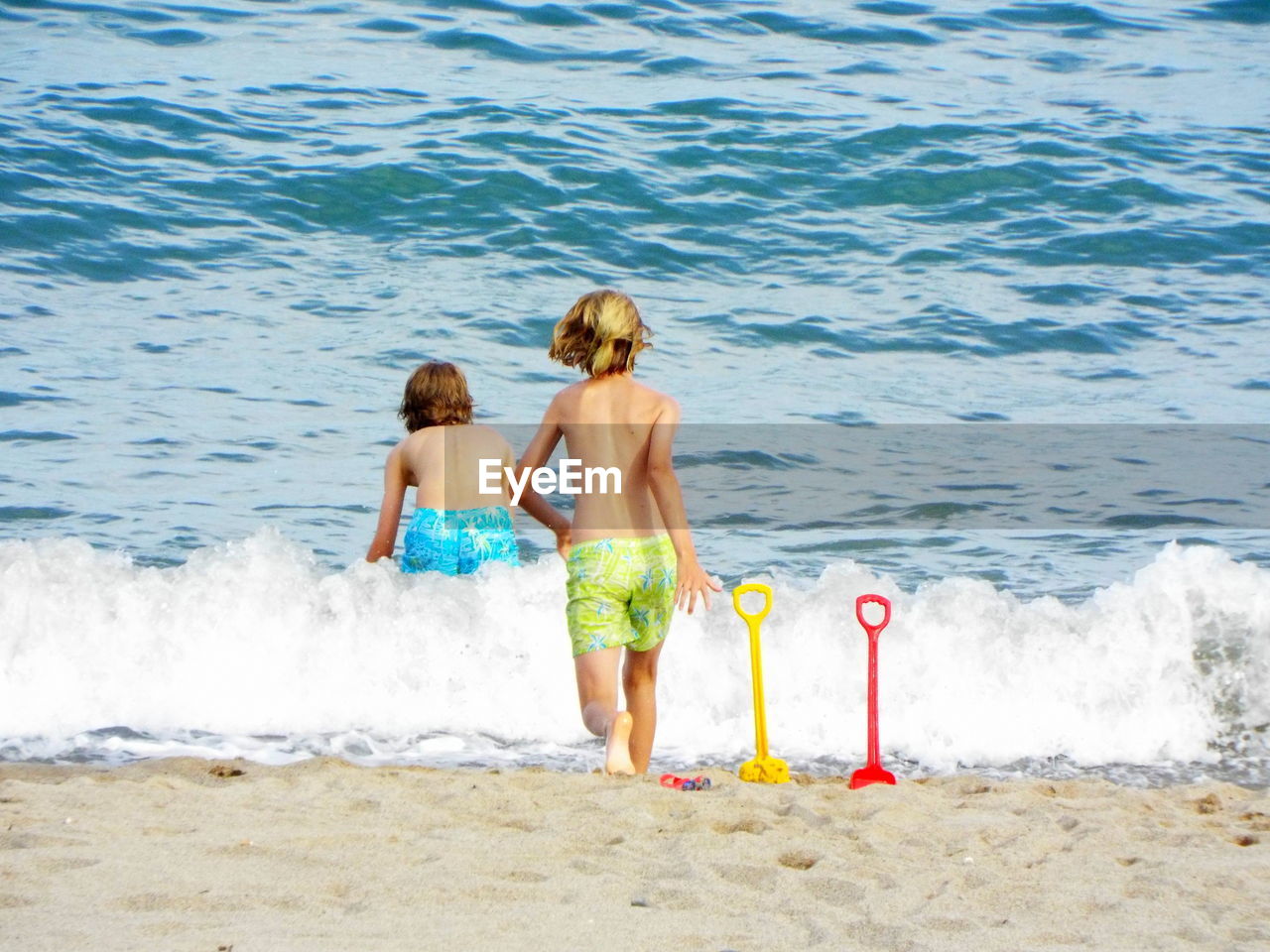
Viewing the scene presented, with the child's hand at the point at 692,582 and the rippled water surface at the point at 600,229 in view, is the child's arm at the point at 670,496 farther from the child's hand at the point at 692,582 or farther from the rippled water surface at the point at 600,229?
the rippled water surface at the point at 600,229

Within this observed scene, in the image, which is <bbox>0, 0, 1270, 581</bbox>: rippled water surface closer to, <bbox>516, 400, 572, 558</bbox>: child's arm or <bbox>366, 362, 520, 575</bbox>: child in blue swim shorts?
<bbox>366, 362, 520, 575</bbox>: child in blue swim shorts

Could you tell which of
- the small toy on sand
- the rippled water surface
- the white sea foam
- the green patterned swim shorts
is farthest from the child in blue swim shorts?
the rippled water surface

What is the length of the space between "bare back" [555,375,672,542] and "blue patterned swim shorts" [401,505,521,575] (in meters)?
1.30

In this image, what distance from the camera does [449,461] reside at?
17.1 feet

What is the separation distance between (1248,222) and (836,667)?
8168mm

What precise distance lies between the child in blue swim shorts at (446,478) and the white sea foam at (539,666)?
0.19 m

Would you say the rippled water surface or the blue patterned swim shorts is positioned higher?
the rippled water surface

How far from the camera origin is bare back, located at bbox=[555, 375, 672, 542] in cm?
403

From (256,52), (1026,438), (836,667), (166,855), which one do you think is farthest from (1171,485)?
(256,52)

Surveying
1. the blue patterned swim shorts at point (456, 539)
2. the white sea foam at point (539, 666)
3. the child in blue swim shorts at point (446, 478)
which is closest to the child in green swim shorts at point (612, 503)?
the white sea foam at point (539, 666)

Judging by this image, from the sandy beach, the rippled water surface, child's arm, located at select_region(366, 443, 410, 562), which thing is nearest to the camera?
the sandy beach

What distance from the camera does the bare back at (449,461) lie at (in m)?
5.20

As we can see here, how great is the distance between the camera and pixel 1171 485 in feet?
25.8

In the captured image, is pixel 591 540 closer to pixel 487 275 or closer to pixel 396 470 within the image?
pixel 396 470
